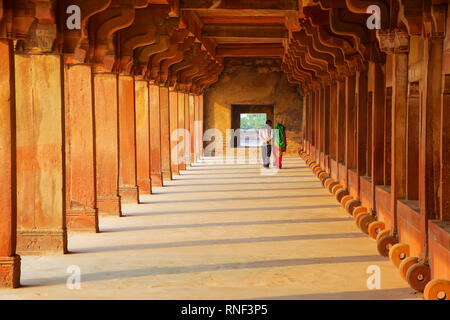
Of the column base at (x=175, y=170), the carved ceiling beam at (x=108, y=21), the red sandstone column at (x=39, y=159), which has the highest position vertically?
the carved ceiling beam at (x=108, y=21)

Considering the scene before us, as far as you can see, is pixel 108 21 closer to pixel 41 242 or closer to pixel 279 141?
pixel 41 242

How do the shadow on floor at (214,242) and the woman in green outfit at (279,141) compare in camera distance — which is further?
the woman in green outfit at (279,141)

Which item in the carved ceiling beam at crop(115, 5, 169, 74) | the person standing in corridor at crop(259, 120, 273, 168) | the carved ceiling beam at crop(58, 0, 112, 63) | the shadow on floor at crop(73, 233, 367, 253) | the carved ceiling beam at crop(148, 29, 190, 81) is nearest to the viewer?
the carved ceiling beam at crop(58, 0, 112, 63)

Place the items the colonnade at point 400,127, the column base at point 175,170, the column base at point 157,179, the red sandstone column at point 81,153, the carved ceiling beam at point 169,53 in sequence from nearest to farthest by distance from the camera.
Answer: the colonnade at point 400,127, the red sandstone column at point 81,153, the carved ceiling beam at point 169,53, the column base at point 157,179, the column base at point 175,170

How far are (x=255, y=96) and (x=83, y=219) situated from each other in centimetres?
1885

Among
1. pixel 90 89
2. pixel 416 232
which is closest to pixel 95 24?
pixel 90 89

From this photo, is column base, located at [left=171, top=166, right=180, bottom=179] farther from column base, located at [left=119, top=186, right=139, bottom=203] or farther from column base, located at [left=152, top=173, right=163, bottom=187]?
column base, located at [left=119, top=186, right=139, bottom=203]

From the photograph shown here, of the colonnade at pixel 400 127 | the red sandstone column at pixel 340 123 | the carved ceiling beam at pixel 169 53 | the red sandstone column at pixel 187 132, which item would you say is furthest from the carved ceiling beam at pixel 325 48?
the red sandstone column at pixel 187 132

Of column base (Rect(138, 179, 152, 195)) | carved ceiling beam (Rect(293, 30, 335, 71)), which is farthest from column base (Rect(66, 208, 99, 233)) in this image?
carved ceiling beam (Rect(293, 30, 335, 71))

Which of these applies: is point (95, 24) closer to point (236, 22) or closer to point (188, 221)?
point (188, 221)

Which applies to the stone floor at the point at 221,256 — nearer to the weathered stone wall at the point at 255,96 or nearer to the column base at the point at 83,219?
the column base at the point at 83,219

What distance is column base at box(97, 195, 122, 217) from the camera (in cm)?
1084

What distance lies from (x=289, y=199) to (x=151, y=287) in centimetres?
727

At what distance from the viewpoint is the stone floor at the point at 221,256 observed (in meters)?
6.03
